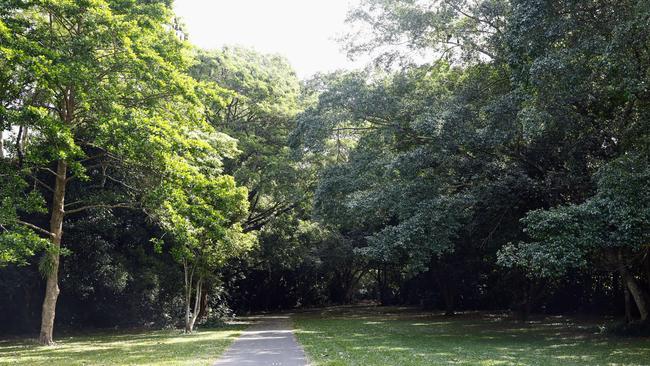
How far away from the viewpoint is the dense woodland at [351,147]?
1173 centimetres

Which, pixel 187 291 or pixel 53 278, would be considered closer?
pixel 53 278

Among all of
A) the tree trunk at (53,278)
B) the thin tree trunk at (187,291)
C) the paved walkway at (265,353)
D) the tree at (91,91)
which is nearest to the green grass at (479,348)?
the paved walkway at (265,353)

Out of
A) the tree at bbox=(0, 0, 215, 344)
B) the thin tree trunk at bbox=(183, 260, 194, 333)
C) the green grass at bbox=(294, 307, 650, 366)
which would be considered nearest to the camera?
the green grass at bbox=(294, 307, 650, 366)

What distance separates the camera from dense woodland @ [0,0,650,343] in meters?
11.7

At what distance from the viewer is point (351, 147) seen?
79.2 feet

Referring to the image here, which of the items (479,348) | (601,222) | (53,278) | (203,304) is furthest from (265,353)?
(203,304)

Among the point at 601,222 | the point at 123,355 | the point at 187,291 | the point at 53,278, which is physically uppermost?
the point at 601,222

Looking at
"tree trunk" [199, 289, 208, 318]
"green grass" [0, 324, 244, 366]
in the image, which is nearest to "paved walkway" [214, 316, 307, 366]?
"green grass" [0, 324, 244, 366]

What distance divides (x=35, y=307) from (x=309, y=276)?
78.5 ft

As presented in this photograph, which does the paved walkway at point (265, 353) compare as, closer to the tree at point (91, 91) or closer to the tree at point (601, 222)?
the tree at point (91, 91)

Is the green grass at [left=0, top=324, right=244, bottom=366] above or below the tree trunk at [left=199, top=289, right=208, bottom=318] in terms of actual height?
below

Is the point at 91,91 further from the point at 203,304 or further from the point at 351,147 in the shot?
the point at 203,304

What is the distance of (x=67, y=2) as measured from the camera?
47.2ft

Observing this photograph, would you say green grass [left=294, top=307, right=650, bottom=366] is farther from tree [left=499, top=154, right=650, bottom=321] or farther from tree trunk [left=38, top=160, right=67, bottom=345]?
tree trunk [left=38, top=160, right=67, bottom=345]
